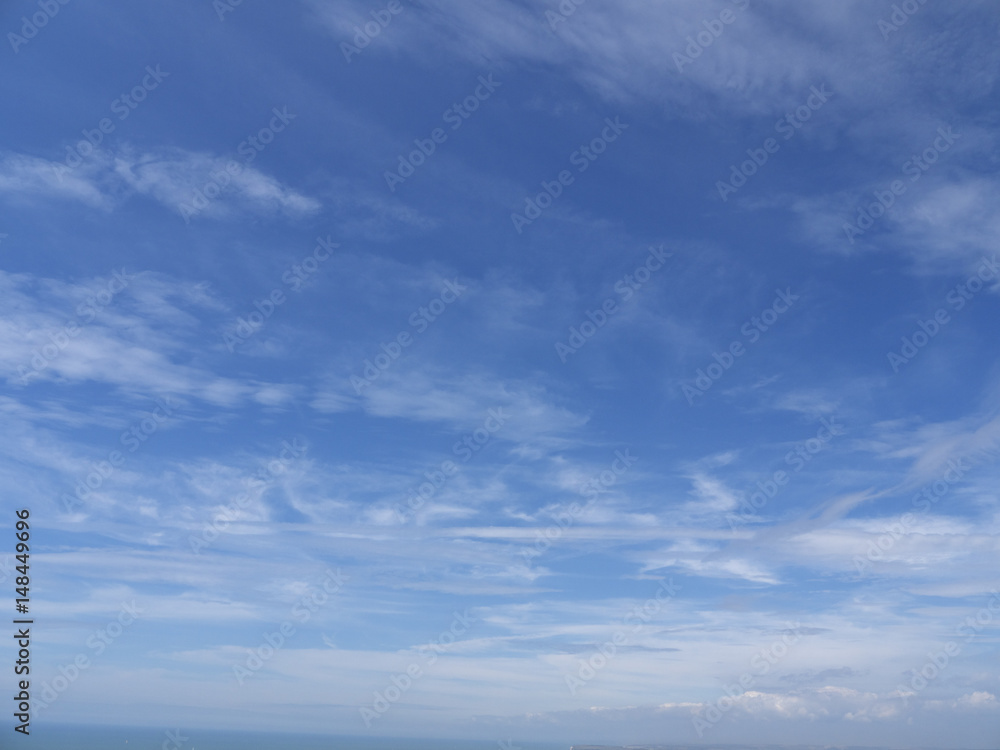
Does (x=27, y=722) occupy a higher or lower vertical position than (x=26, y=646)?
lower

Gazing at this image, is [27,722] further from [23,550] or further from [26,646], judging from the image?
[23,550]

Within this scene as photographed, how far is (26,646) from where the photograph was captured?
33.6 metres

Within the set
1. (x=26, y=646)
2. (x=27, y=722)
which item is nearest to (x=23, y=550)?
(x=26, y=646)

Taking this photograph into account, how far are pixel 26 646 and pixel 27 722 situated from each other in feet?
15.2

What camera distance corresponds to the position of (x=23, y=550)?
1348 inches

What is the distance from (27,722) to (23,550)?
9075mm

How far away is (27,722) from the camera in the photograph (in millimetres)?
34812

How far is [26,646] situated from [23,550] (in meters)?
4.72

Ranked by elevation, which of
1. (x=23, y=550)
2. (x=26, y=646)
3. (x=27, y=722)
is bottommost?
(x=27, y=722)

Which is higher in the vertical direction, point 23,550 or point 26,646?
point 23,550

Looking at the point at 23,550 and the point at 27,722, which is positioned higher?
the point at 23,550
